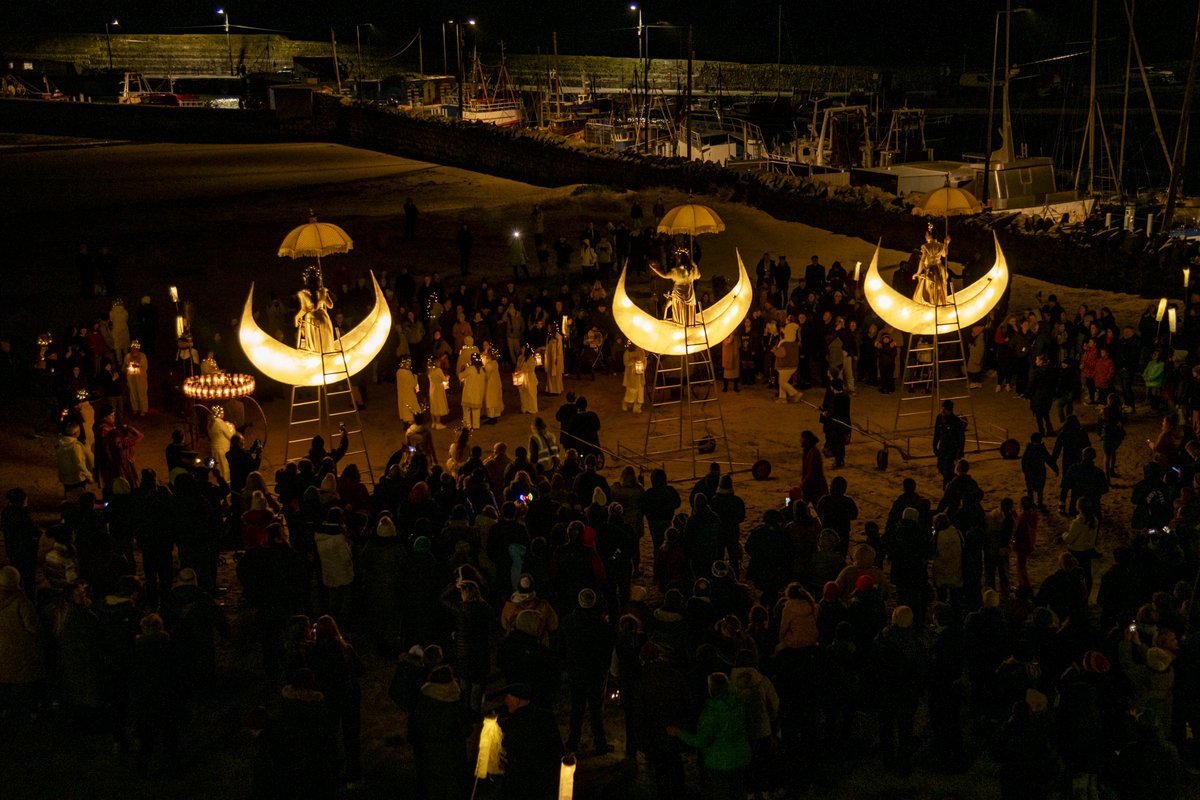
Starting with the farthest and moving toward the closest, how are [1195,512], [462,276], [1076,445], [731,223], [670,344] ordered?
1. [731,223]
2. [462,276]
3. [670,344]
4. [1076,445]
5. [1195,512]

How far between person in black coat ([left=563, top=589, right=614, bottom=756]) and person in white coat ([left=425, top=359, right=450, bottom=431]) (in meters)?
9.05

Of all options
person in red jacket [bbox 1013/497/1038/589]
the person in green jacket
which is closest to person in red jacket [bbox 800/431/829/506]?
person in red jacket [bbox 1013/497/1038/589]

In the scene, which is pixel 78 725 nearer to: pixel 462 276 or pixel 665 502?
pixel 665 502

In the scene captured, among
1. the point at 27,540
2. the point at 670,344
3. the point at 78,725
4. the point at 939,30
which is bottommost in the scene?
the point at 78,725

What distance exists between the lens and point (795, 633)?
8.85m

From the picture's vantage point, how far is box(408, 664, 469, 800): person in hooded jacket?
308 inches

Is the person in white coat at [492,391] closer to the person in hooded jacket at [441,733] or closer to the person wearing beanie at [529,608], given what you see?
the person wearing beanie at [529,608]

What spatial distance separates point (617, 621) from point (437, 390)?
765 centimetres

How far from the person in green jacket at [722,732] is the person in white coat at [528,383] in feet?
34.9

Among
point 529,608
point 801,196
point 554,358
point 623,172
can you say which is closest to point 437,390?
point 554,358

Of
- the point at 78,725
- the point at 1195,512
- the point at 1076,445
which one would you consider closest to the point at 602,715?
the point at 78,725

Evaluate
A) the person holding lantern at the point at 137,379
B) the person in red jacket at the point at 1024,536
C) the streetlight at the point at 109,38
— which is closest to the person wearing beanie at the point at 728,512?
the person in red jacket at the point at 1024,536

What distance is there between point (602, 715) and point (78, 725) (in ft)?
13.0

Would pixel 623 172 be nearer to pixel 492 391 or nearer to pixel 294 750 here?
pixel 492 391
